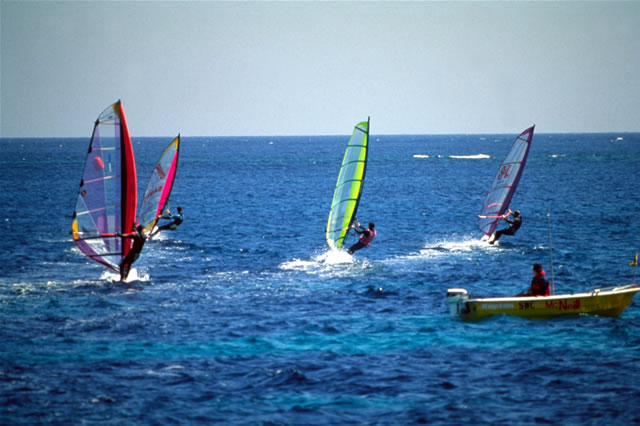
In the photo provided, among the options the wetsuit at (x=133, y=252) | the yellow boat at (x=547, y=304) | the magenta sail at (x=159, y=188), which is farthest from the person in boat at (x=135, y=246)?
the yellow boat at (x=547, y=304)

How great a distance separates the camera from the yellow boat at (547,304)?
2325 centimetres

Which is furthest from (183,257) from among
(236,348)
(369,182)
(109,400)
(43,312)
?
(369,182)

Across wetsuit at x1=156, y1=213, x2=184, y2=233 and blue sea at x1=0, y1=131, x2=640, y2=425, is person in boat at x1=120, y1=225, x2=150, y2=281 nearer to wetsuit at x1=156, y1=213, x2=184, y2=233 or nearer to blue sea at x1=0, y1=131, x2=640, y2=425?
blue sea at x1=0, y1=131, x2=640, y2=425

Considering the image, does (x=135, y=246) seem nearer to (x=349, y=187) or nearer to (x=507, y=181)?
(x=349, y=187)

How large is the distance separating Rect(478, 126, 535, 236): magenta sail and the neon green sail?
30.3ft

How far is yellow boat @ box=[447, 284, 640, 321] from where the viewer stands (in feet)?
76.3

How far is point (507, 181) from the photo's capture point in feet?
129

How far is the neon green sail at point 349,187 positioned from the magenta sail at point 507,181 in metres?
9.22

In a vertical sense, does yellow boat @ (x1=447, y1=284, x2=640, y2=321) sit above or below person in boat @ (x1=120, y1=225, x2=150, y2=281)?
below

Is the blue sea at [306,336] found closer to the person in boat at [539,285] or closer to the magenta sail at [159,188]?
the person in boat at [539,285]

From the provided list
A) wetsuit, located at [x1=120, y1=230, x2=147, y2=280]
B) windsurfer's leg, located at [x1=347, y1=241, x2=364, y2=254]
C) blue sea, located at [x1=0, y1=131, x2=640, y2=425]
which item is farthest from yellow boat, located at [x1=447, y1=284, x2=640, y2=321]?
wetsuit, located at [x1=120, y1=230, x2=147, y2=280]

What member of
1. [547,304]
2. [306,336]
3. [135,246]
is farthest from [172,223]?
[547,304]

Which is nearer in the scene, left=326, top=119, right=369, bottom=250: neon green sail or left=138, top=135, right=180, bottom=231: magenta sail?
left=138, top=135, right=180, bottom=231: magenta sail

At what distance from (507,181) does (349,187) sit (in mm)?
10215
